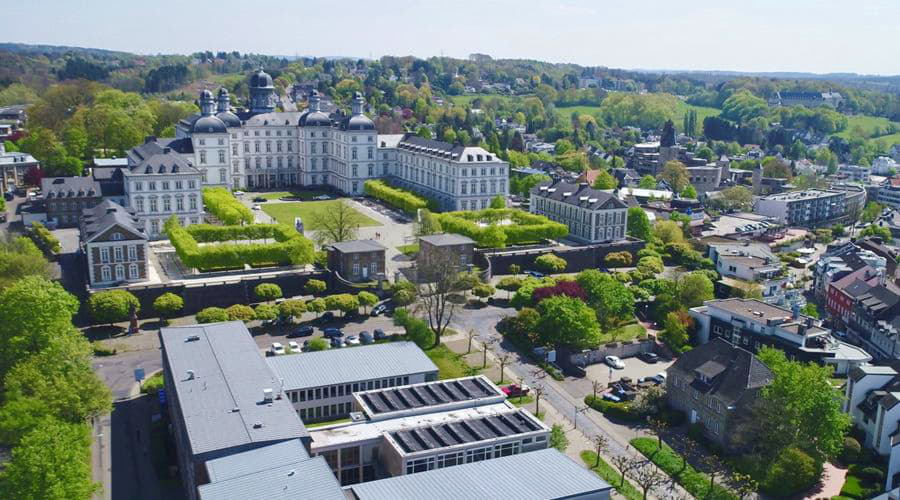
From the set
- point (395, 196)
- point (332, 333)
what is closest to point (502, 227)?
point (395, 196)

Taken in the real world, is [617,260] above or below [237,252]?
below

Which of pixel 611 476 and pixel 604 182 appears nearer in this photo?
pixel 611 476

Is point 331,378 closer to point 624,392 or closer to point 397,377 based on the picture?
point 397,377

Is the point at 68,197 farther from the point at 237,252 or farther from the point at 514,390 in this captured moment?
the point at 514,390

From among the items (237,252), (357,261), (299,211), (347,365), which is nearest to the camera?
(347,365)

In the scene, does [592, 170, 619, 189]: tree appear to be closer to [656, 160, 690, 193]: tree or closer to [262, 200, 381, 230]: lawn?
[656, 160, 690, 193]: tree

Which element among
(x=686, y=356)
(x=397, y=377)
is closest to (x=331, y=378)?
(x=397, y=377)

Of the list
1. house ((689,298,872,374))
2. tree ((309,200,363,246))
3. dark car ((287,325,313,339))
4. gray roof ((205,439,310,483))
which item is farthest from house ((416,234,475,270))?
gray roof ((205,439,310,483))
